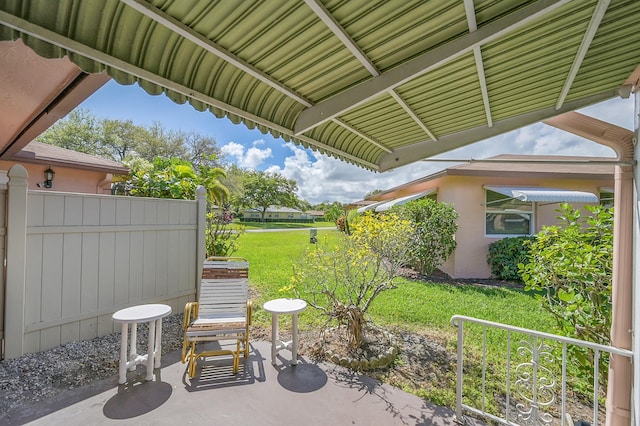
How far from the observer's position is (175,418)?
11.0 ft

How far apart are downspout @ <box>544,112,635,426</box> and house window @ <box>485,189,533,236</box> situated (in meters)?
9.50

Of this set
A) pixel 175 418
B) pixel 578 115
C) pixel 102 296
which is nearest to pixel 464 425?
pixel 175 418

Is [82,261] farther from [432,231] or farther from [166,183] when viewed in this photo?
[432,231]

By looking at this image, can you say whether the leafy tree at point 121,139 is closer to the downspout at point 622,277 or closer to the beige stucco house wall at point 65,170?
the beige stucco house wall at point 65,170

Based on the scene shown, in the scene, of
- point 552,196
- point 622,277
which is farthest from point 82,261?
point 552,196

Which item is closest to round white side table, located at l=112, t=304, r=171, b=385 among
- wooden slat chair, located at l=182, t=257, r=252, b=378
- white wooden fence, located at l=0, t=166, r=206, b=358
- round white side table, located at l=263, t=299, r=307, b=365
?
wooden slat chair, located at l=182, t=257, r=252, b=378

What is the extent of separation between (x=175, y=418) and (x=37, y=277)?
127 inches

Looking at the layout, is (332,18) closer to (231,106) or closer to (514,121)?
(231,106)

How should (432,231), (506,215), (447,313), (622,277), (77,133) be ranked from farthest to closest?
1. (77,133)
2. (506,215)
3. (432,231)
4. (447,313)
5. (622,277)

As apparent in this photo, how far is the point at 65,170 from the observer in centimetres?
948

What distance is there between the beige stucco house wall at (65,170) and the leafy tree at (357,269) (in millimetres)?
8339

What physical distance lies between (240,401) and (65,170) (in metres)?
10.1

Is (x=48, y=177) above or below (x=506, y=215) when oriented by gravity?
above

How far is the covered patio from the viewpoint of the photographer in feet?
6.78
